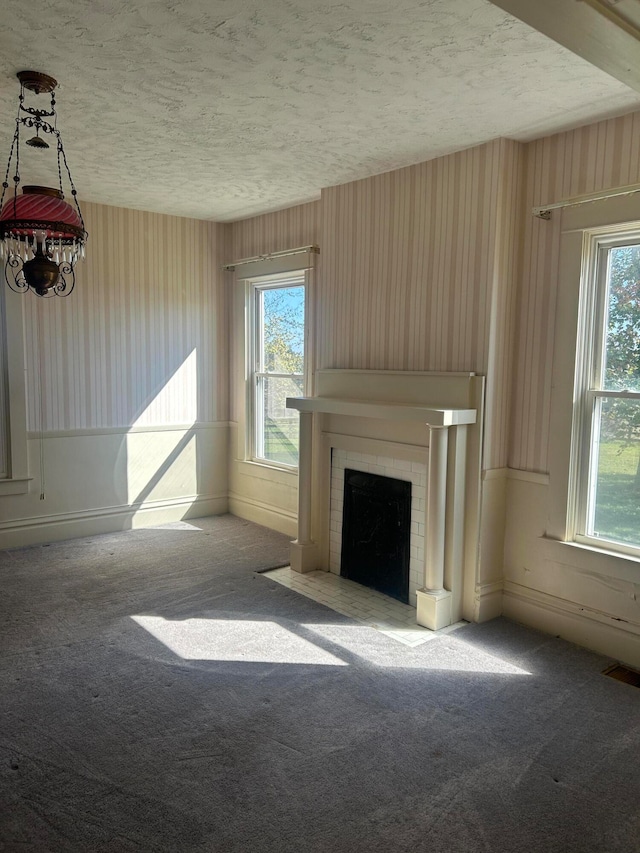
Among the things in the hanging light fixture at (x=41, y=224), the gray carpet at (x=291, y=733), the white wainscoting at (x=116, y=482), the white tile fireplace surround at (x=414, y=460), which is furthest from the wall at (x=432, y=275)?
the hanging light fixture at (x=41, y=224)

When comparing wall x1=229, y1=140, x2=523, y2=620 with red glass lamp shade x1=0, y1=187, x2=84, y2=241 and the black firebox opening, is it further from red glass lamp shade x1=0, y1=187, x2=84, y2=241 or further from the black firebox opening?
red glass lamp shade x1=0, y1=187, x2=84, y2=241

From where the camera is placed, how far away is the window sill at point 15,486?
479 cm

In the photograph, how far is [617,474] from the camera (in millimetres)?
3232

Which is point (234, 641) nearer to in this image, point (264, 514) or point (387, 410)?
point (387, 410)

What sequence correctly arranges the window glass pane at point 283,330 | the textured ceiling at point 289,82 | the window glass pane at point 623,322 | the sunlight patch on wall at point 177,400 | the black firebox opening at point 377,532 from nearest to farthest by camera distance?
the textured ceiling at point 289,82, the window glass pane at point 623,322, the black firebox opening at point 377,532, the window glass pane at point 283,330, the sunlight patch on wall at point 177,400

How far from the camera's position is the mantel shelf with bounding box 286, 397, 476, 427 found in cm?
341

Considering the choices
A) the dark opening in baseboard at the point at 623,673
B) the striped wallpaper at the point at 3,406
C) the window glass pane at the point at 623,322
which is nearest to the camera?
the dark opening in baseboard at the point at 623,673

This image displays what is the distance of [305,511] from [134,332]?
7.41ft

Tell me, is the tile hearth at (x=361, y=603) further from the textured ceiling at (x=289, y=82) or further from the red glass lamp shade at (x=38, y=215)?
the textured ceiling at (x=289, y=82)

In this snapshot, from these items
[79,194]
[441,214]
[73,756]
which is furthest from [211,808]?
[79,194]

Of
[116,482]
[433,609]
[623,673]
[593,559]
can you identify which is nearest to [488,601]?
[433,609]

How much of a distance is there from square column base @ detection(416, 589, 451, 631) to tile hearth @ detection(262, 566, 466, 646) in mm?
36

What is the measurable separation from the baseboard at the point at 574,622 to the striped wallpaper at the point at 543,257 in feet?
2.42

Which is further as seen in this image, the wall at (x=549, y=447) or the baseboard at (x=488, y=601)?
the baseboard at (x=488, y=601)
